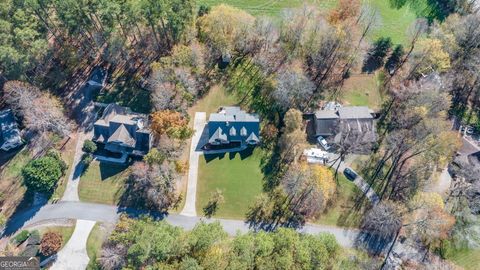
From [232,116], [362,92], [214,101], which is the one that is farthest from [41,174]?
[362,92]

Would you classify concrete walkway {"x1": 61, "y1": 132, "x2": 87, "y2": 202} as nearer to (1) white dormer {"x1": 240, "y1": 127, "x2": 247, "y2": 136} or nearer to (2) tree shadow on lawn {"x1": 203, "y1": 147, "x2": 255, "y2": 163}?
(2) tree shadow on lawn {"x1": 203, "y1": 147, "x2": 255, "y2": 163}

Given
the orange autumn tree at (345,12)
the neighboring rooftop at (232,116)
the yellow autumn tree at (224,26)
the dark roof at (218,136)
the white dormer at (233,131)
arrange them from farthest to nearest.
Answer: the orange autumn tree at (345,12), the yellow autumn tree at (224,26), the neighboring rooftop at (232,116), the white dormer at (233,131), the dark roof at (218,136)

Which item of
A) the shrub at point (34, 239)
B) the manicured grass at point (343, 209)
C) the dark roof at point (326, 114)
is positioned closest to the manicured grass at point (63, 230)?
the shrub at point (34, 239)

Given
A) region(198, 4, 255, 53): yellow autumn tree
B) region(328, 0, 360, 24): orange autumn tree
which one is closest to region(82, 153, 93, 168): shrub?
region(198, 4, 255, 53): yellow autumn tree

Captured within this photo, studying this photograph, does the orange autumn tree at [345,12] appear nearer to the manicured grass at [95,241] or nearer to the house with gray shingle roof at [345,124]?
the house with gray shingle roof at [345,124]

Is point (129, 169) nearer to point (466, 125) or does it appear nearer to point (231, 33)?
point (231, 33)
